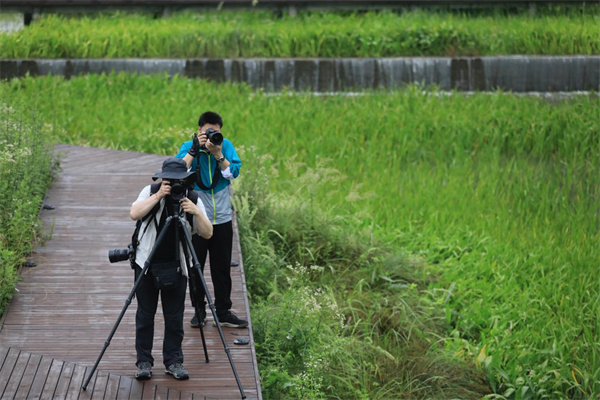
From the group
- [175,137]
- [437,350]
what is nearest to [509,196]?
[437,350]

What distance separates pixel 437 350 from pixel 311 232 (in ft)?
6.96

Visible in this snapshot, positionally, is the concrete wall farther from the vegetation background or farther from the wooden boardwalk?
the wooden boardwalk

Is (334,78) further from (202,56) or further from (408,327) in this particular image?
(408,327)

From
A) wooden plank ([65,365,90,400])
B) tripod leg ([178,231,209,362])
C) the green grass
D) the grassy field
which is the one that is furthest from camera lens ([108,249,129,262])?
the green grass

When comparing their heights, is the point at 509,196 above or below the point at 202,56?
below

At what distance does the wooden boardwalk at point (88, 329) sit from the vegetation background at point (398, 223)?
38 centimetres

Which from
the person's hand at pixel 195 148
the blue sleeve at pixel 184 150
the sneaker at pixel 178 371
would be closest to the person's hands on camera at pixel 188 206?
the person's hand at pixel 195 148

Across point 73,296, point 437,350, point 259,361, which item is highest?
point 73,296

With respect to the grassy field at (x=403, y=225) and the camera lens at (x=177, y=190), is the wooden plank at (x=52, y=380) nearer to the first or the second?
the camera lens at (x=177, y=190)

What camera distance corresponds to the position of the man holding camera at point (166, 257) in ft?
19.3

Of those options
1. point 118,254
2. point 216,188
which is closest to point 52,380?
point 118,254

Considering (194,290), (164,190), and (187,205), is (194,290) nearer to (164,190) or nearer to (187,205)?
(187,205)

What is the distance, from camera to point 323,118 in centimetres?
1430

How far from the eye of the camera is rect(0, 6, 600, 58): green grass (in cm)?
1747
